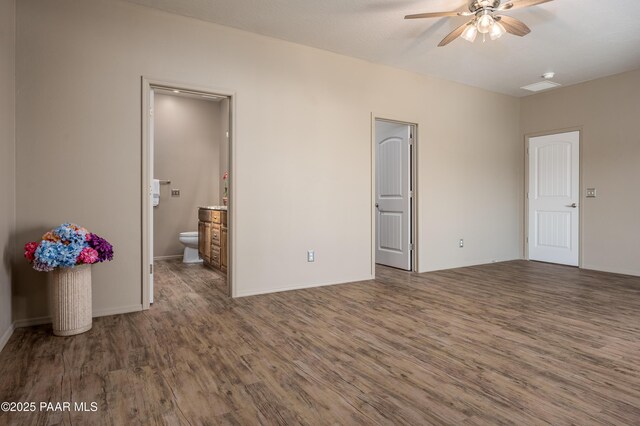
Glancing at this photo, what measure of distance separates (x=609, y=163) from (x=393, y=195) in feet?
10.1

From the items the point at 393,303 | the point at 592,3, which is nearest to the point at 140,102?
the point at 393,303

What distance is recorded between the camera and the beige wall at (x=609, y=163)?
500 centimetres

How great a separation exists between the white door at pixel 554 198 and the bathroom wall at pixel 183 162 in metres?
5.54

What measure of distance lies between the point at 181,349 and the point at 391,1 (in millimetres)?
3239

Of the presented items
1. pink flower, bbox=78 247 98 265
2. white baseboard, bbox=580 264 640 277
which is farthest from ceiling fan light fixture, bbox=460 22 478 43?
white baseboard, bbox=580 264 640 277

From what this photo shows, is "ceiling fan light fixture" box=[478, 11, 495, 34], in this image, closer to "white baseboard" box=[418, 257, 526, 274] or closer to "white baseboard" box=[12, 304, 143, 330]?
"white baseboard" box=[418, 257, 526, 274]

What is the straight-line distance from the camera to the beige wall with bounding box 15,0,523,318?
2932 millimetres

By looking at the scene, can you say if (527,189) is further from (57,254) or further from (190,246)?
(57,254)

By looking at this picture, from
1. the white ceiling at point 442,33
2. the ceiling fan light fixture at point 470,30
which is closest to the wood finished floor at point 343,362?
the ceiling fan light fixture at point 470,30

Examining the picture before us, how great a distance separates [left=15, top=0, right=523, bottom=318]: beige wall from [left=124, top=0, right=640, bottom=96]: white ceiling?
22 centimetres

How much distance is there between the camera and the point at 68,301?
264cm

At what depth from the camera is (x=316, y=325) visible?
293 centimetres

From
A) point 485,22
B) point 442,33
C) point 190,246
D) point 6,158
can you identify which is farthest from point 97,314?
point 442,33

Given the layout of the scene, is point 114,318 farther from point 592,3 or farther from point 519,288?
point 592,3
